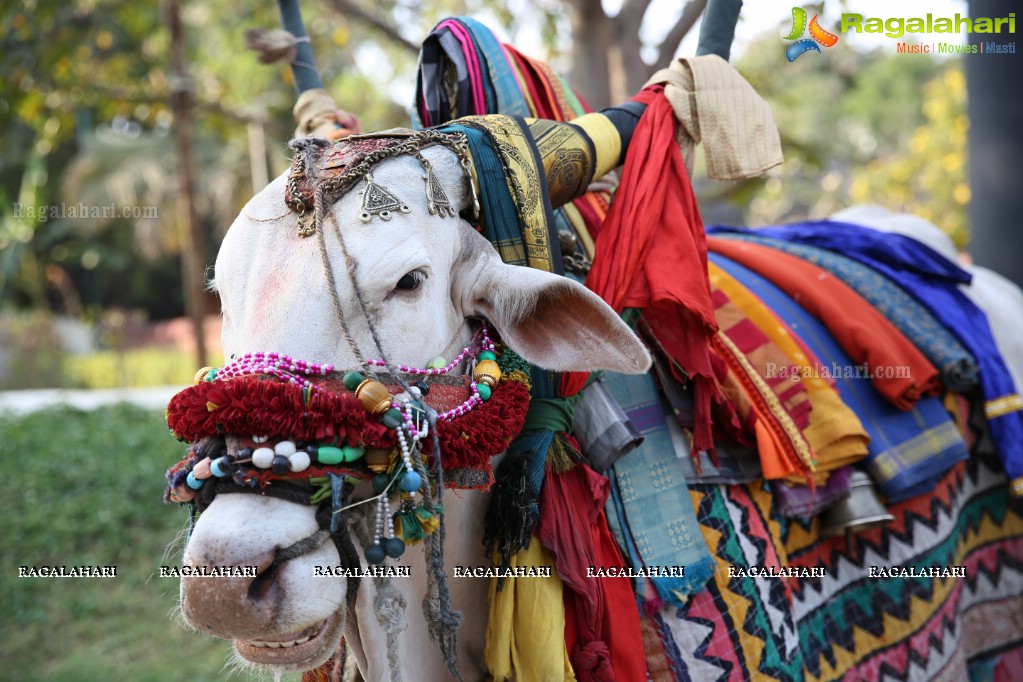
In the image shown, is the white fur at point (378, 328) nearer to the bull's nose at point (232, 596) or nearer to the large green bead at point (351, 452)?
the bull's nose at point (232, 596)

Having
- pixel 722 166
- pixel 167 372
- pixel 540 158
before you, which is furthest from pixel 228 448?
pixel 167 372

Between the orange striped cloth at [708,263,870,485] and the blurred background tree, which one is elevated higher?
the blurred background tree

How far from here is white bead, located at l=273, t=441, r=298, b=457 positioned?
1661 mm

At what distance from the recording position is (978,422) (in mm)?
3570

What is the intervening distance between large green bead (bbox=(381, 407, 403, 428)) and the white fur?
155 millimetres

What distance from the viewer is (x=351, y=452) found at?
174 centimetres

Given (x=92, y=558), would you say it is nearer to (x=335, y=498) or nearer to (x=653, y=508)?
(x=653, y=508)

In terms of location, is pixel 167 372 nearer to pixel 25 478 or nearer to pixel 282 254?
pixel 25 478

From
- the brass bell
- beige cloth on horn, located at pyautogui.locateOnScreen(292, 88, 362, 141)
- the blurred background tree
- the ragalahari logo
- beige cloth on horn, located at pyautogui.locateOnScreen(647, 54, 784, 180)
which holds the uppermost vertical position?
the blurred background tree

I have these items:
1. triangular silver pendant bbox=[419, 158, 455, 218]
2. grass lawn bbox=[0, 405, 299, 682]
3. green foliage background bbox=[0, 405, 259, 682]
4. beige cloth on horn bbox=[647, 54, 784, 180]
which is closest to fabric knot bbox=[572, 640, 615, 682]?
triangular silver pendant bbox=[419, 158, 455, 218]

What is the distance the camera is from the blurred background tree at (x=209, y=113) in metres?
6.10

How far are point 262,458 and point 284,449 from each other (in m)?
0.04

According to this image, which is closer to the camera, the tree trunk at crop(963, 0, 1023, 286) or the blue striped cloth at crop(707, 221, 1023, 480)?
the blue striped cloth at crop(707, 221, 1023, 480)

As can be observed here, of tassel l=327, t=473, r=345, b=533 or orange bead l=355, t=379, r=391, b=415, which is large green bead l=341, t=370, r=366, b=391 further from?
tassel l=327, t=473, r=345, b=533
